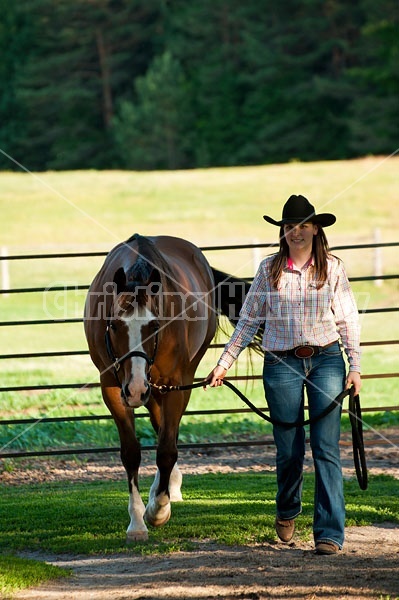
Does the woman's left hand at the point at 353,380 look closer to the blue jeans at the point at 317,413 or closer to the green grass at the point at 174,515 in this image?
the blue jeans at the point at 317,413

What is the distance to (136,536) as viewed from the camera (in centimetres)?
559

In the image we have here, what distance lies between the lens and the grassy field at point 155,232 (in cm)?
1151

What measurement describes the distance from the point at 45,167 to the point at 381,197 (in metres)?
26.5

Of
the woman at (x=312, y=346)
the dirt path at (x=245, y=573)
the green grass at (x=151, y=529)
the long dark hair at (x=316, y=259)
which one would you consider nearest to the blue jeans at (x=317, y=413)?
the woman at (x=312, y=346)

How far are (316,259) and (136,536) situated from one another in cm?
194

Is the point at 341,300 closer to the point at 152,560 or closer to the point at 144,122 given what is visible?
the point at 152,560

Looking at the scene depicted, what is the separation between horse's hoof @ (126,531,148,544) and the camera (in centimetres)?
558

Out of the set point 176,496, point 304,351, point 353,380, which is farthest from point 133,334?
point 176,496

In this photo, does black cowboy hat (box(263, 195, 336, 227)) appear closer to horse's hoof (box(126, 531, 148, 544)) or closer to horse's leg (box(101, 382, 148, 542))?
horse's leg (box(101, 382, 148, 542))

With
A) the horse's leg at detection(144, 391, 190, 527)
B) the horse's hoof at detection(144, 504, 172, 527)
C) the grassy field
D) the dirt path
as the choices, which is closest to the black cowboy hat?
the horse's leg at detection(144, 391, 190, 527)

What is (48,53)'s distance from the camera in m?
58.8

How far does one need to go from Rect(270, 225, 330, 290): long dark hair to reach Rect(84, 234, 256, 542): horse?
727 millimetres

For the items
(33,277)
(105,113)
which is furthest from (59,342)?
(105,113)

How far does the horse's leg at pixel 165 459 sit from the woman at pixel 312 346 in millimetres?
956
